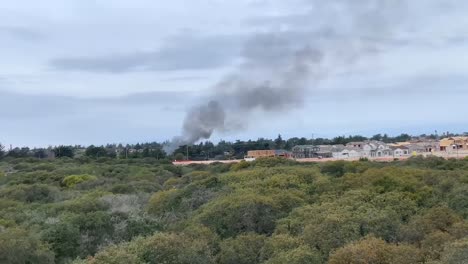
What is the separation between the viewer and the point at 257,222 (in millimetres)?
31312

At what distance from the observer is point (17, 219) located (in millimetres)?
35125

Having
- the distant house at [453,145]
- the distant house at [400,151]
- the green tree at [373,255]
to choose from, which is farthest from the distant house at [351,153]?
the green tree at [373,255]

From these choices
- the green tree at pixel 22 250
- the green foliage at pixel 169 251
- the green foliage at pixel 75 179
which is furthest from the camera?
the green foliage at pixel 75 179

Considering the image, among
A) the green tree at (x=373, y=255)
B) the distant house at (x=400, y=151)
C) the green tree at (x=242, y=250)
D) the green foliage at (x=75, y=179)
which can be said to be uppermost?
the distant house at (x=400, y=151)

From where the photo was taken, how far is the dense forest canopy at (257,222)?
2292 centimetres

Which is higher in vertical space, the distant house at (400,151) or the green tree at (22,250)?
the distant house at (400,151)

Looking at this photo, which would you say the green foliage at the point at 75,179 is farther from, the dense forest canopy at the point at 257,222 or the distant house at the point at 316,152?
the distant house at the point at 316,152

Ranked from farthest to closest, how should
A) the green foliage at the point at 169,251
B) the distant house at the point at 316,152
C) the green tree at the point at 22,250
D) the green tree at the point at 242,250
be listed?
the distant house at the point at 316,152, the green tree at the point at 242,250, the green tree at the point at 22,250, the green foliage at the point at 169,251

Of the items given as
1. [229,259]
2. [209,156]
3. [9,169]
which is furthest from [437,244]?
[209,156]

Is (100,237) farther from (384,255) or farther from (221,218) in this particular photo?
(384,255)

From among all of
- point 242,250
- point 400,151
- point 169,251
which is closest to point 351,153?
point 400,151

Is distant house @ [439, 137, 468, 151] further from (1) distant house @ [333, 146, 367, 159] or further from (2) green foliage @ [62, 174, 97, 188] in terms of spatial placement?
(2) green foliage @ [62, 174, 97, 188]

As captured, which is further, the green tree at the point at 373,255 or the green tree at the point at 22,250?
the green tree at the point at 22,250

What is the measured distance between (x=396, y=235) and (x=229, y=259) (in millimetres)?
6700
